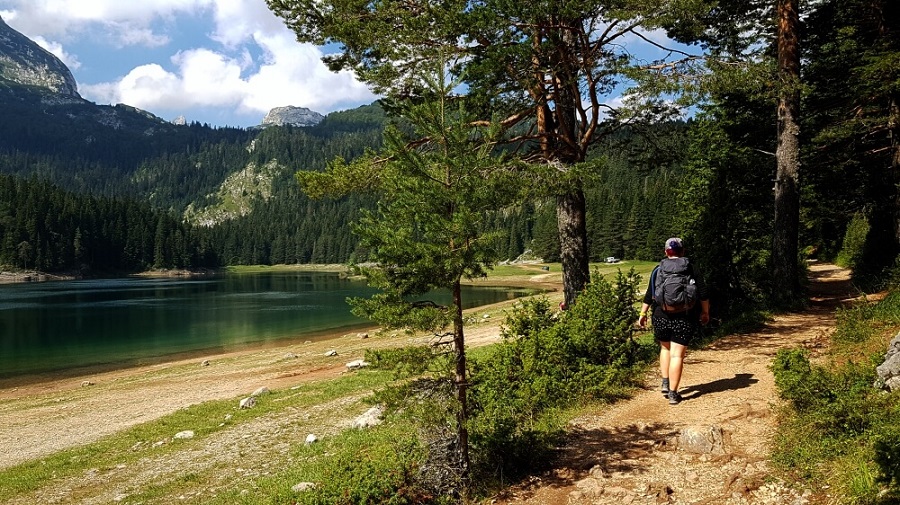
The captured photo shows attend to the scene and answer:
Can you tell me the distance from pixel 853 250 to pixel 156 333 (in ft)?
156

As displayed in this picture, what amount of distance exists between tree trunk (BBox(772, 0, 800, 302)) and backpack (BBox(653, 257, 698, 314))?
323 inches

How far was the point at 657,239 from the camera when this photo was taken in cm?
8825

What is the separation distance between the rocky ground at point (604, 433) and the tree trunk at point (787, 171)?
1.12 meters

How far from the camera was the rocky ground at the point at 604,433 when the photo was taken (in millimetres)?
5453

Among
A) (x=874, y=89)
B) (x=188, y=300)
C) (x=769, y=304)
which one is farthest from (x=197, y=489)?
(x=188, y=300)

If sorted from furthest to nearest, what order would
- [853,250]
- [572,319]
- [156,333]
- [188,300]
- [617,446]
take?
1. [188,300]
2. [156,333]
3. [853,250]
4. [572,319]
5. [617,446]

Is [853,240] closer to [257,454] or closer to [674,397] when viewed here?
[674,397]

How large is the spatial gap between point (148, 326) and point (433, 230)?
48957 millimetres

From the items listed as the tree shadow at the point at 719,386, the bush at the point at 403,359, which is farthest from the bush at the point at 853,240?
the bush at the point at 403,359

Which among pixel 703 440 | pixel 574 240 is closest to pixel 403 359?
pixel 703 440

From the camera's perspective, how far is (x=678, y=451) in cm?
609

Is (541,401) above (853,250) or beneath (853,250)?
beneath

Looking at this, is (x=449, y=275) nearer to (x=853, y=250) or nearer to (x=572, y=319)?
(x=572, y=319)

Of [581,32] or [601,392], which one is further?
[581,32]
